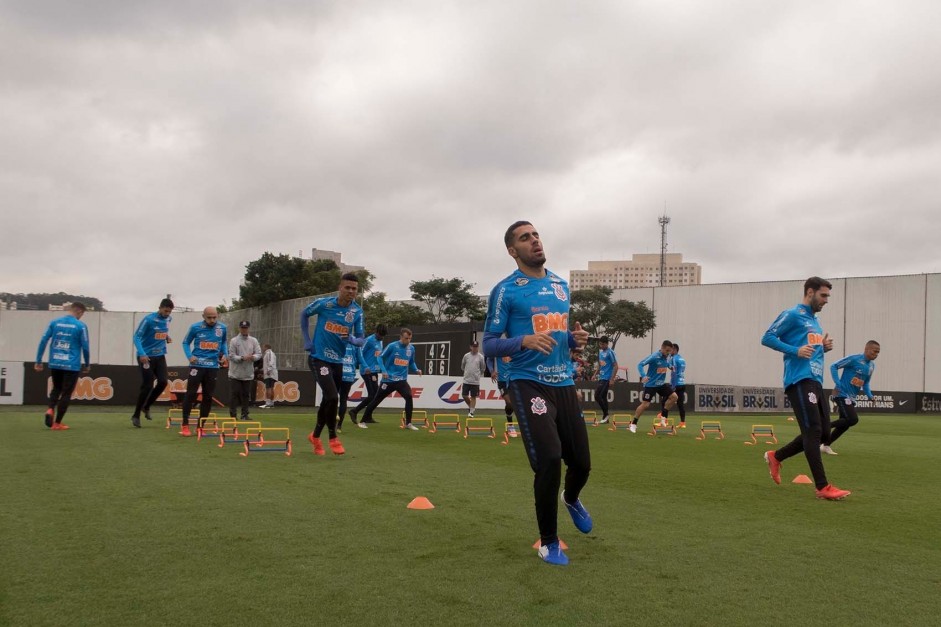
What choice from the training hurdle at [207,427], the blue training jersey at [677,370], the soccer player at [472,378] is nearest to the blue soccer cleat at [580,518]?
the training hurdle at [207,427]

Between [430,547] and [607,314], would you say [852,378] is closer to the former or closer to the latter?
[430,547]

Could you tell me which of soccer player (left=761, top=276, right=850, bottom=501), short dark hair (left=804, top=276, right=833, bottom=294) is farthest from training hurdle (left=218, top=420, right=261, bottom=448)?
short dark hair (left=804, top=276, right=833, bottom=294)

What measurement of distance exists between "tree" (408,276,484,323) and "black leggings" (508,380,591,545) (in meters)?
62.3

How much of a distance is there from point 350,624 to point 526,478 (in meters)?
4.96

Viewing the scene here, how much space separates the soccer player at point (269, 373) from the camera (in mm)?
21469

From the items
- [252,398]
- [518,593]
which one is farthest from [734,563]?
[252,398]

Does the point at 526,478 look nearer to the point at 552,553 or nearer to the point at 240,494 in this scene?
the point at 240,494

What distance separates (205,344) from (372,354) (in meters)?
5.33

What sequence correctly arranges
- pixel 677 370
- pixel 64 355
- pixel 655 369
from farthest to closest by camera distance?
pixel 677 370 < pixel 655 369 < pixel 64 355

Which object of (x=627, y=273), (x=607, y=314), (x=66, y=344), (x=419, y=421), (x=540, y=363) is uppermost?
(x=627, y=273)

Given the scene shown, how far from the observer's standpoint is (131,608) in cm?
331

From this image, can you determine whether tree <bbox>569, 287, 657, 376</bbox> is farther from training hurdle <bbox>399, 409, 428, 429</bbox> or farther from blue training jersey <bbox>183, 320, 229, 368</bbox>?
blue training jersey <bbox>183, 320, 229, 368</bbox>

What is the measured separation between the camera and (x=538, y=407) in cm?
462

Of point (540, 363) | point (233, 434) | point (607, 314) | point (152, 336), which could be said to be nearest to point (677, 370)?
point (233, 434)
